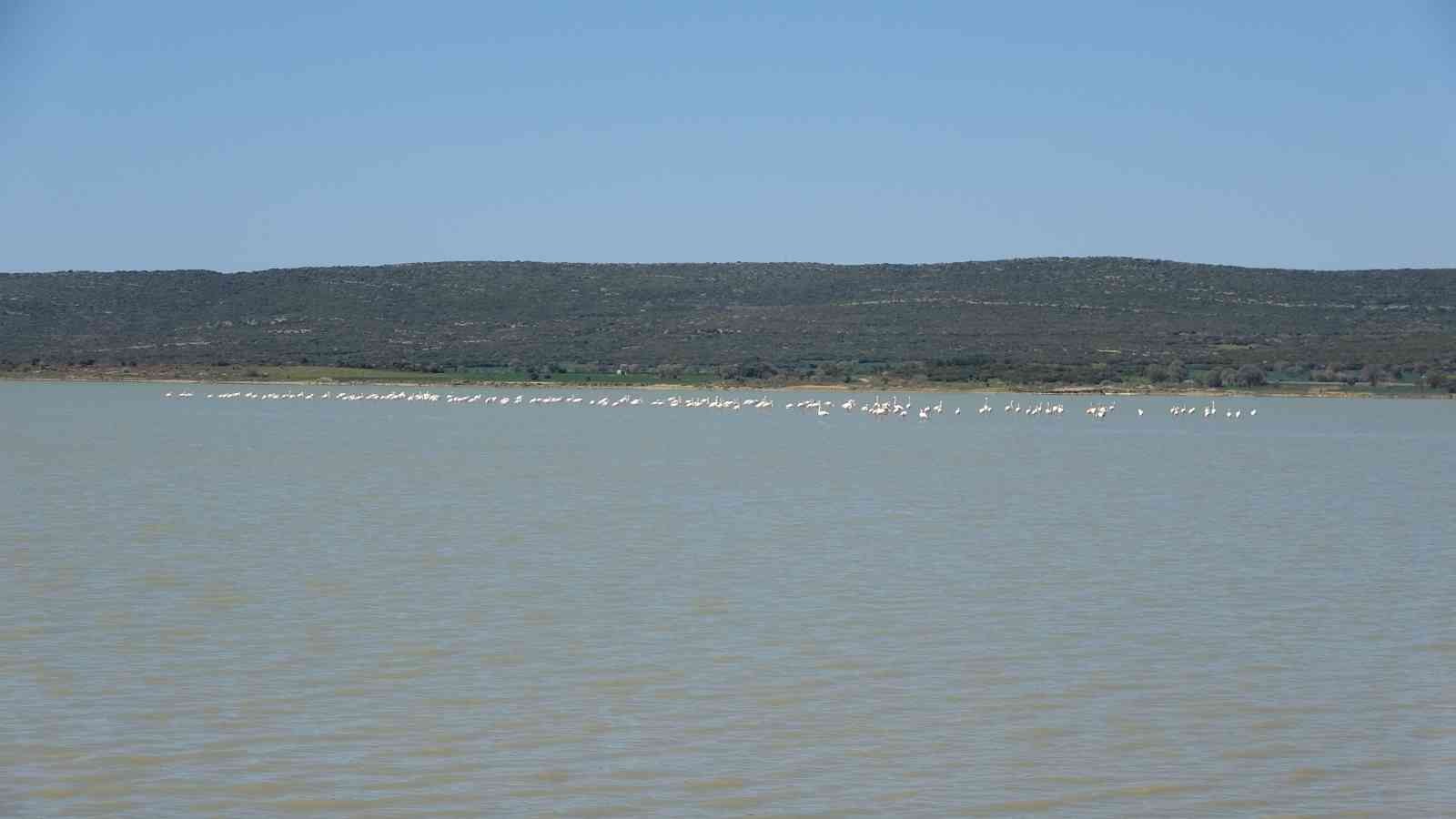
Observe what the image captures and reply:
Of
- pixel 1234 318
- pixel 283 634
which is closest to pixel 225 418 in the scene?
pixel 283 634

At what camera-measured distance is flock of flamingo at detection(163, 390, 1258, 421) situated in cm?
A: 5891

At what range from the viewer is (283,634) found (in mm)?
11828

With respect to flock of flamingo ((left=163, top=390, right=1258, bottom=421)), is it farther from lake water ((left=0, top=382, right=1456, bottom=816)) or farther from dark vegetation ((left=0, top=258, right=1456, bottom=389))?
lake water ((left=0, top=382, right=1456, bottom=816))

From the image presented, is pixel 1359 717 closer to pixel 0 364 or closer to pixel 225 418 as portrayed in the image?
pixel 225 418

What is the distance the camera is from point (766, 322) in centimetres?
10919

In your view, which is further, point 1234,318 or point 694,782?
point 1234,318

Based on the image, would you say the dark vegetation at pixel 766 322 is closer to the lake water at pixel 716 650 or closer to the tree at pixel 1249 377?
the tree at pixel 1249 377

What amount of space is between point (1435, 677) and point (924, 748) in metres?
3.53

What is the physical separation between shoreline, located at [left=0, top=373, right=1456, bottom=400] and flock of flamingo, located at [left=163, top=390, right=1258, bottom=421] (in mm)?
7436

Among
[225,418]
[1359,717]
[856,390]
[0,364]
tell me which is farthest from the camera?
[0,364]

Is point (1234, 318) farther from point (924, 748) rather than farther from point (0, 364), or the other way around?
point (924, 748)

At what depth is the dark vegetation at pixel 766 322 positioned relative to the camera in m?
90.6

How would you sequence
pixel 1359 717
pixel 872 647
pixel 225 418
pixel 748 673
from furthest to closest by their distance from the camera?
Result: pixel 225 418 < pixel 872 647 < pixel 748 673 < pixel 1359 717

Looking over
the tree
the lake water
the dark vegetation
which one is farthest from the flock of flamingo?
the lake water
